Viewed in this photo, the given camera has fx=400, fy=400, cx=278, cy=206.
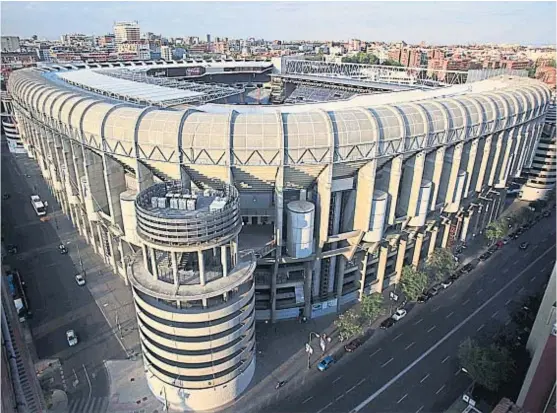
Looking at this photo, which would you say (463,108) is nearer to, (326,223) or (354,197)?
(354,197)

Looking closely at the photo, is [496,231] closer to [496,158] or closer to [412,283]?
[496,158]

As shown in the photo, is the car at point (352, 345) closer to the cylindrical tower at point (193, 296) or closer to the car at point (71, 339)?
the cylindrical tower at point (193, 296)

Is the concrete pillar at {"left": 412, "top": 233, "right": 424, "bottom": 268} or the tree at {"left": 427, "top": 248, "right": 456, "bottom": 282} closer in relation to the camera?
the tree at {"left": 427, "top": 248, "right": 456, "bottom": 282}

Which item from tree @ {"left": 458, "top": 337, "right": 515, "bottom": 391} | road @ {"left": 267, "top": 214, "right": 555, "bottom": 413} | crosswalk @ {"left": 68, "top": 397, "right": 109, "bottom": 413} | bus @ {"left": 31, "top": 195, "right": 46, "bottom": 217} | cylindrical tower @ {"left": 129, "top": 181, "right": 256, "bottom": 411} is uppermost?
cylindrical tower @ {"left": 129, "top": 181, "right": 256, "bottom": 411}

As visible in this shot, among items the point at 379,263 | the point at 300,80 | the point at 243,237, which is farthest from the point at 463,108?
the point at 300,80

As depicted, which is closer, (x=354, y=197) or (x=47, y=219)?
(x=354, y=197)

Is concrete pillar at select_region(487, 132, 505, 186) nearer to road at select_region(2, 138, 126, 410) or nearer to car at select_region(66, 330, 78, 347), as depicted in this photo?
road at select_region(2, 138, 126, 410)

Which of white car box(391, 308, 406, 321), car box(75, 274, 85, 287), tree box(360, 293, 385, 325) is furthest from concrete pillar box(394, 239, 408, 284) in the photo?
car box(75, 274, 85, 287)
